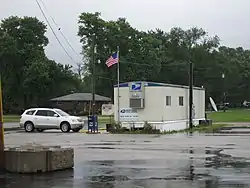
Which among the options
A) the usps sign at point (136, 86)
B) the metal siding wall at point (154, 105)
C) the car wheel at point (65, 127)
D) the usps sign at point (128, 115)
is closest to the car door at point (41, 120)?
the car wheel at point (65, 127)

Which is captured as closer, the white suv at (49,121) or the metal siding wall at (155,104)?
the metal siding wall at (155,104)

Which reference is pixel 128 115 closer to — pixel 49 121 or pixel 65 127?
pixel 65 127

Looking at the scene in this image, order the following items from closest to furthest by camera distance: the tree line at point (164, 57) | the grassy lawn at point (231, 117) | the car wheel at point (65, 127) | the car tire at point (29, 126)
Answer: the car wheel at point (65, 127)
the car tire at point (29, 126)
the grassy lawn at point (231, 117)
the tree line at point (164, 57)

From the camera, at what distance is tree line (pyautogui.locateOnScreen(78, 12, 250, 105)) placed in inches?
3590

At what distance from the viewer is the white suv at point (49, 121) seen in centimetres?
3534

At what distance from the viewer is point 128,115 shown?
33.9m

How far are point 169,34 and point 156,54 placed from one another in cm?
2317

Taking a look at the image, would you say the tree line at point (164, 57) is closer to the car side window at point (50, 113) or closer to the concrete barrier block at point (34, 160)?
the car side window at point (50, 113)

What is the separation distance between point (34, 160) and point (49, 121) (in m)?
23.0

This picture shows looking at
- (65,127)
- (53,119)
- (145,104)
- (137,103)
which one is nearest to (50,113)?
(53,119)

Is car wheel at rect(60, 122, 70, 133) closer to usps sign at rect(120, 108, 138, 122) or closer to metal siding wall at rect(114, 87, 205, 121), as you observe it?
metal siding wall at rect(114, 87, 205, 121)

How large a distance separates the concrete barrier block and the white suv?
22.2 meters

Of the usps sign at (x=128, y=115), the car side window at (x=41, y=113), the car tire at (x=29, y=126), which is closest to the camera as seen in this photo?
the usps sign at (x=128, y=115)

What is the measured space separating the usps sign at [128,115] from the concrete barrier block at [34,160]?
2062cm
